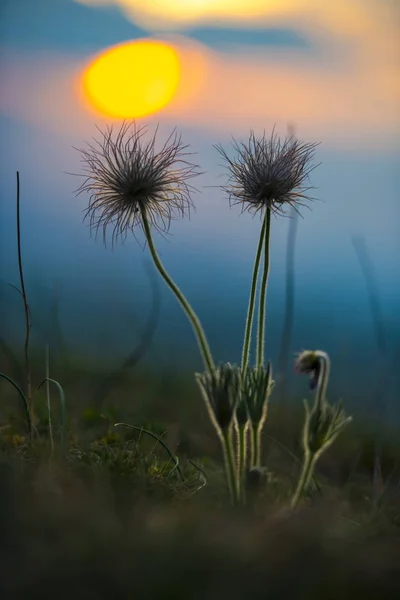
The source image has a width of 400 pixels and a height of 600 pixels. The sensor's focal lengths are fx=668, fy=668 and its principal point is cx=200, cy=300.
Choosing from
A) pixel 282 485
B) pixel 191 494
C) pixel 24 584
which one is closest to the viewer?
pixel 24 584

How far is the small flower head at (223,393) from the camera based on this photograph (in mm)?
1064

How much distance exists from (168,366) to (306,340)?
0.31 m

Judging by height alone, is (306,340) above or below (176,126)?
below

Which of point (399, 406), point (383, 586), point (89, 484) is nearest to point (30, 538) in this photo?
point (89, 484)

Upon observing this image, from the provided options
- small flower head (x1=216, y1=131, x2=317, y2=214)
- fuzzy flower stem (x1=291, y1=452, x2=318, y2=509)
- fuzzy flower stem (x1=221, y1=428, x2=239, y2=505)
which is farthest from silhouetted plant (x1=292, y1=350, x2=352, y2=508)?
small flower head (x1=216, y1=131, x2=317, y2=214)

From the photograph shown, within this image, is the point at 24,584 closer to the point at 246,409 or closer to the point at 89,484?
the point at 89,484

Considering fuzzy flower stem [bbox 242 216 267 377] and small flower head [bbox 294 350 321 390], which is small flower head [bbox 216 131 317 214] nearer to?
fuzzy flower stem [bbox 242 216 267 377]

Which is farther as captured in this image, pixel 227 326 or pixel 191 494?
pixel 227 326

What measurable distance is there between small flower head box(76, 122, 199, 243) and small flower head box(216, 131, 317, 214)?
0.09 m

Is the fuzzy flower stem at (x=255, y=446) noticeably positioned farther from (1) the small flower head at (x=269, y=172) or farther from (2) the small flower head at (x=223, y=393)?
(1) the small flower head at (x=269, y=172)

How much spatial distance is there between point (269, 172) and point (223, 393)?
435mm

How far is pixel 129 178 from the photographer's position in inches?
48.5

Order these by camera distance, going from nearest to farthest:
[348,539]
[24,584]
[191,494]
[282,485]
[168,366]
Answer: [24,584] → [348,539] → [191,494] → [282,485] → [168,366]

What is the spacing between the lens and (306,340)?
1.44 meters
